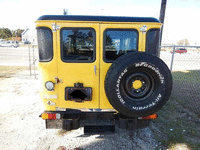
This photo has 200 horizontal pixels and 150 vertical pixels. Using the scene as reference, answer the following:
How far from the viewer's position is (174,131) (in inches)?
146

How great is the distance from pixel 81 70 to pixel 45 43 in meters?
0.88

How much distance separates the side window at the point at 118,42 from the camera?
2859 mm

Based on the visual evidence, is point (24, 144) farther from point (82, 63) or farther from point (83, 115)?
point (82, 63)

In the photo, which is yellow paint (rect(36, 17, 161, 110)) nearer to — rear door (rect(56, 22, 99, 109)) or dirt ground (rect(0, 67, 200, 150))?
rear door (rect(56, 22, 99, 109))

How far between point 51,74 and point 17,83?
596 cm

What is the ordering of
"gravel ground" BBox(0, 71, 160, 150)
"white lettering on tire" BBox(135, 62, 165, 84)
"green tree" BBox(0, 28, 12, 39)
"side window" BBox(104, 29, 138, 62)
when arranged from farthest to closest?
"green tree" BBox(0, 28, 12, 39), "gravel ground" BBox(0, 71, 160, 150), "side window" BBox(104, 29, 138, 62), "white lettering on tire" BBox(135, 62, 165, 84)

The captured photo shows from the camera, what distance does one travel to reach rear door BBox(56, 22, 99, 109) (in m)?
2.85

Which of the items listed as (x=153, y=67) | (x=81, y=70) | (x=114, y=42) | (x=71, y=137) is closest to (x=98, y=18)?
(x=114, y=42)

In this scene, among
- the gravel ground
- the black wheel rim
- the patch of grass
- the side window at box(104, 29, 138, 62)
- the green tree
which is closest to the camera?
the black wheel rim

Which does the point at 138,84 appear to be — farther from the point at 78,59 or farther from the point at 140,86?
the point at 78,59

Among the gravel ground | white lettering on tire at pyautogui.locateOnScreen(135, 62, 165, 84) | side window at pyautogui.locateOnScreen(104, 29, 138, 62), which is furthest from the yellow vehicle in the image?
the gravel ground

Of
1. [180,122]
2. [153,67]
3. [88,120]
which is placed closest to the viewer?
[153,67]

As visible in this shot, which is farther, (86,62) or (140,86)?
(86,62)

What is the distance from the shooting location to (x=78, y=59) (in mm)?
2900
